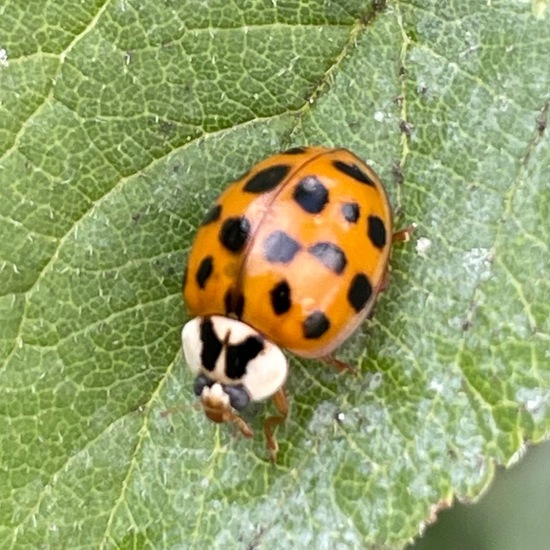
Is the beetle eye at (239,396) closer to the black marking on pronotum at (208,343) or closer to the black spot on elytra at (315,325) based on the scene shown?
the black marking on pronotum at (208,343)

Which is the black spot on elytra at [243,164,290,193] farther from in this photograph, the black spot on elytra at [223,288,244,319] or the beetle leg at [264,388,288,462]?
the beetle leg at [264,388,288,462]

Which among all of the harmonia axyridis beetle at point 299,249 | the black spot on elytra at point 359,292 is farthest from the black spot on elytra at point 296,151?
the black spot on elytra at point 359,292

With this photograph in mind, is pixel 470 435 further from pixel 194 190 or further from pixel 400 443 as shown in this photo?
pixel 194 190

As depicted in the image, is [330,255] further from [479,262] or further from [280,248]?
[479,262]

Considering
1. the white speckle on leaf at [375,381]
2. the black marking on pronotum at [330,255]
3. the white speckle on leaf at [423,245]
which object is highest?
the white speckle on leaf at [423,245]

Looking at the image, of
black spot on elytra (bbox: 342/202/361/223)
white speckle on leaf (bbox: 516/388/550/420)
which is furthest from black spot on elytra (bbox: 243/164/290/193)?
white speckle on leaf (bbox: 516/388/550/420)

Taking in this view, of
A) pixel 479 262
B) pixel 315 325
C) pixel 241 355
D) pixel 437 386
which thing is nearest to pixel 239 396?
pixel 241 355
